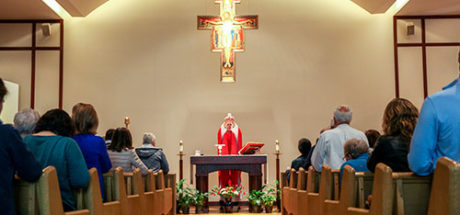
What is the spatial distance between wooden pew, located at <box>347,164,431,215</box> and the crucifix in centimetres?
636

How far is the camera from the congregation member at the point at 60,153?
2672mm

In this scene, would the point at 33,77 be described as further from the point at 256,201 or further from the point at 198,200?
the point at 256,201

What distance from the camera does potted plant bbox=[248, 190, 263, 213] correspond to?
23.9 feet

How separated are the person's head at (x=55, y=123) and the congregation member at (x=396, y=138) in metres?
1.71

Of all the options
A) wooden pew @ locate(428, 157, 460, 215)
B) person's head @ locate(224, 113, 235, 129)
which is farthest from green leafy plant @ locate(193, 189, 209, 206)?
wooden pew @ locate(428, 157, 460, 215)

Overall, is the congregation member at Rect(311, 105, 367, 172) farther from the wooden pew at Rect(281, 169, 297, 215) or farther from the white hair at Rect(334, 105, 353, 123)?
the wooden pew at Rect(281, 169, 297, 215)

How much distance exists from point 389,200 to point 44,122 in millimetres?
1813

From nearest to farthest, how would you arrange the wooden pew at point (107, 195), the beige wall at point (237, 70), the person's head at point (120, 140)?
the wooden pew at point (107, 195)
the person's head at point (120, 140)
the beige wall at point (237, 70)

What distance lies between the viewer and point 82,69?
9062 millimetres

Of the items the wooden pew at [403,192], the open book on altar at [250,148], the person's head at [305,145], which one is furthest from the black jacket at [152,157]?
the wooden pew at [403,192]

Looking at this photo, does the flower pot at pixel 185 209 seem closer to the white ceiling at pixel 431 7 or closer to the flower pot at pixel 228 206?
the flower pot at pixel 228 206

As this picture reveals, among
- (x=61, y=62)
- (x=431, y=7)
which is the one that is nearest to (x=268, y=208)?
(x=431, y=7)

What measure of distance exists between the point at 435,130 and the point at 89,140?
2.24 metres

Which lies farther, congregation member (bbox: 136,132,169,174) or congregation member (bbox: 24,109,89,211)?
congregation member (bbox: 136,132,169,174)
